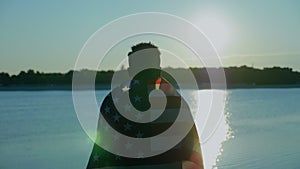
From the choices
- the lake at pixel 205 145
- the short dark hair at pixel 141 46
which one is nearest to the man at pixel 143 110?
the short dark hair at pixel 141 46

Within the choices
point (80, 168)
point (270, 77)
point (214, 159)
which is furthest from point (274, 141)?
point (270, 77)

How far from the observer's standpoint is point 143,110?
255 cm

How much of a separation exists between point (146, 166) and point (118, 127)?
11.9 inches

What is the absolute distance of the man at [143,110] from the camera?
2.49m

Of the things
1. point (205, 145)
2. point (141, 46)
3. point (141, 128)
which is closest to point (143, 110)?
point (141, 128)

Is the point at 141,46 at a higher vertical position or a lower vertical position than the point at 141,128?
higher

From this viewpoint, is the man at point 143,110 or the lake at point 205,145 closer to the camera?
A: the man at point 143,110

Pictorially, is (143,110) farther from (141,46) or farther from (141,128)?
(141,46)

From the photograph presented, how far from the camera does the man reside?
2.49m

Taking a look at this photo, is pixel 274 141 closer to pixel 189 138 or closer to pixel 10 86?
pixel 189 138

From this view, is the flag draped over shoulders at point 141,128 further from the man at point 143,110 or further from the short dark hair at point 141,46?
the short dark hair at point 141,46

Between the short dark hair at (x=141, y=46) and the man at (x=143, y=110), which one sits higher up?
the short dark hair at (x=141, y=46)

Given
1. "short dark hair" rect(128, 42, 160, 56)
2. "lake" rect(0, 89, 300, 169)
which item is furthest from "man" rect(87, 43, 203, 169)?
"lake" rect(0, 89, 300, 169)

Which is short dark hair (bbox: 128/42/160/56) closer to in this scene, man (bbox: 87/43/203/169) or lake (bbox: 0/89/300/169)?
man (bbox: 87/43/203/169)
